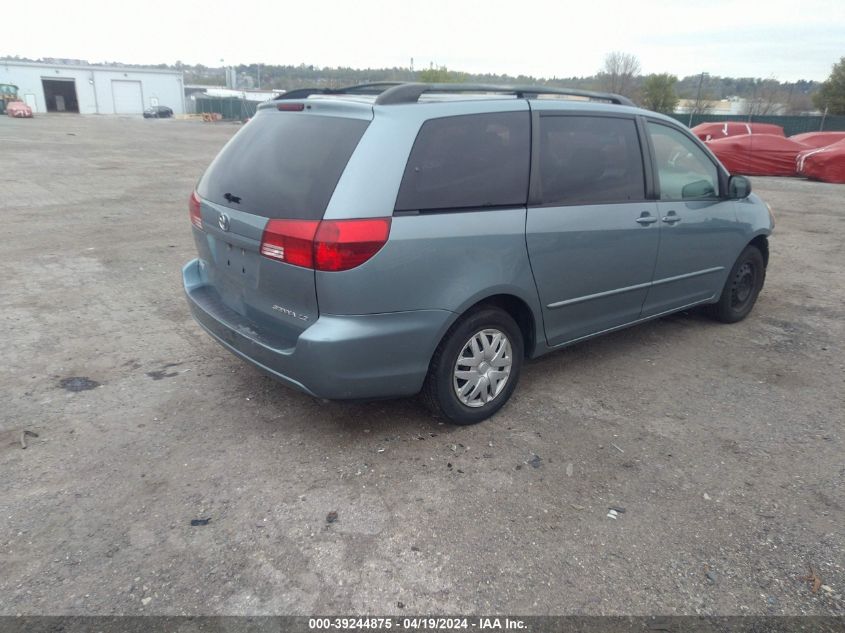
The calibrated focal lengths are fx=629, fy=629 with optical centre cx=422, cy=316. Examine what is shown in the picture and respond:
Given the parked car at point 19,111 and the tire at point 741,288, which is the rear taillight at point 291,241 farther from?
the parked car at point 19,111

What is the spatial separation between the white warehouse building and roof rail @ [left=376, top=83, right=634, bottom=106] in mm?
73447

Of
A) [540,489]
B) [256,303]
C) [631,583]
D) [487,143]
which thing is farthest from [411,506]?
[487,143]

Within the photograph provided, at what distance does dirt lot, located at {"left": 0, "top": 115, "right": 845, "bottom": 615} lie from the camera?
248 centimetres

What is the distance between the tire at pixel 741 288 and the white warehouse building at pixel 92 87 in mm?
73822

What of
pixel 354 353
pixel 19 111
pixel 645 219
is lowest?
pixel 19 111

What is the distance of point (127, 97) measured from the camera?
7181cm

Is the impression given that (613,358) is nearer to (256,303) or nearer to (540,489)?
(540,489)

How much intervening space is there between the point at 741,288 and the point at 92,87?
7768 cm

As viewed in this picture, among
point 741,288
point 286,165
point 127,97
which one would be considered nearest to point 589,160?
point 286,165

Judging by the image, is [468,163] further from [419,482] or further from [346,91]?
[419,482]

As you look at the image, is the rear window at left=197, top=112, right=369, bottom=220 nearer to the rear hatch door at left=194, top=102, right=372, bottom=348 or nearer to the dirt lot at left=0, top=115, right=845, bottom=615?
the rear hatch door at left=194, top=102, right=372, bottom=348

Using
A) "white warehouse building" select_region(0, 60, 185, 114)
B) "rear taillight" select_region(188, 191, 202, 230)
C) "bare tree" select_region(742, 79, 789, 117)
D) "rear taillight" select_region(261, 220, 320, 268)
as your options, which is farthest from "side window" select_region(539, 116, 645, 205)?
"white warehouse building" select_region(0, 60, 185, 114)

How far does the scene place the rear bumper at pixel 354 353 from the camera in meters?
3.03

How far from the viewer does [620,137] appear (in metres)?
4.18
